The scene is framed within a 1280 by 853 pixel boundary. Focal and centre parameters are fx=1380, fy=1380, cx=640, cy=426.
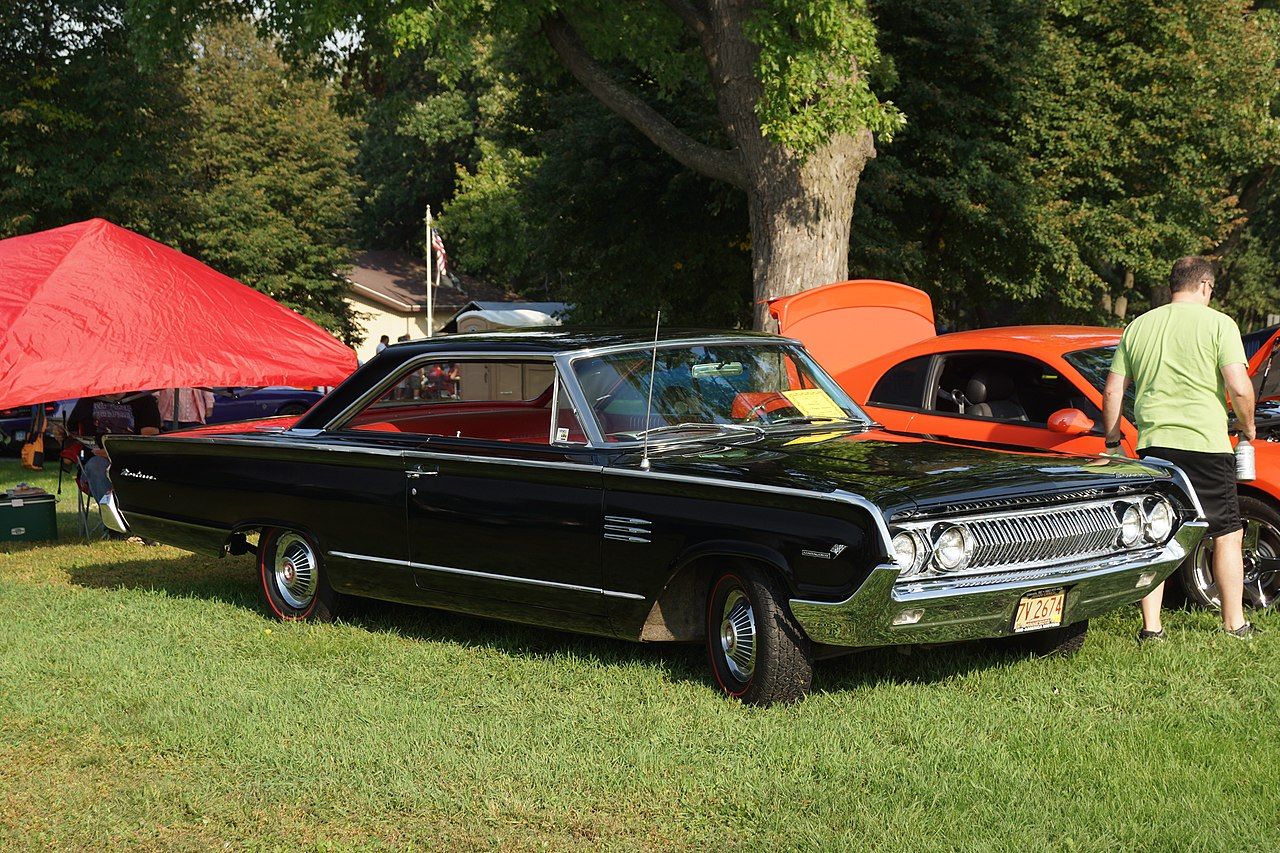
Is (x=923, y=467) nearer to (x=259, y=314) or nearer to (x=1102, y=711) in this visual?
(x=1102, y=711)

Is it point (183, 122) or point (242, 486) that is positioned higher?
point (183, 122)

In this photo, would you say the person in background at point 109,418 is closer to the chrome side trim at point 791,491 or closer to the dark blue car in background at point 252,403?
the chrome side trim at point 791,491

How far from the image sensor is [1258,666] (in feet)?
20.2

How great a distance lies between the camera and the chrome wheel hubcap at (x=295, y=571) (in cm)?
785

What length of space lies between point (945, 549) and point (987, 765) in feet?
2.80

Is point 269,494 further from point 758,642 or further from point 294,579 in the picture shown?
point 758,642

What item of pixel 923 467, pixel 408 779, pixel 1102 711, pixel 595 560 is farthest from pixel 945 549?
pixel 408 779

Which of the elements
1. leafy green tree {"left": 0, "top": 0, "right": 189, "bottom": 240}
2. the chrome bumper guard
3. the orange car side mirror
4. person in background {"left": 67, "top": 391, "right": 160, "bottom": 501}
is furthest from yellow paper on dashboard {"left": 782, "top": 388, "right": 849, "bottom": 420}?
leafy green tree {"left": 0, "top": 0, "right": 189, "bottom": 240}

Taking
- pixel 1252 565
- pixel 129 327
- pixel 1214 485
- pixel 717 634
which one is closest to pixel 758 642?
pixel 717 634

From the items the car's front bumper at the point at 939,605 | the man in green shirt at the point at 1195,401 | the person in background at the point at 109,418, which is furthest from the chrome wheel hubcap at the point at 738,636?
the person in background at the point at 109,418

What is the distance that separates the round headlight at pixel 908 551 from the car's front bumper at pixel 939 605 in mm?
70

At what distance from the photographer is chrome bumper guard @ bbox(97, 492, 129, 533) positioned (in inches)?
352

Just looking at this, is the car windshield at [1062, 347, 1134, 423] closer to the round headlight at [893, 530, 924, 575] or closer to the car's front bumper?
the car's front bumper

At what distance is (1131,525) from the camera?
19.7 feet
